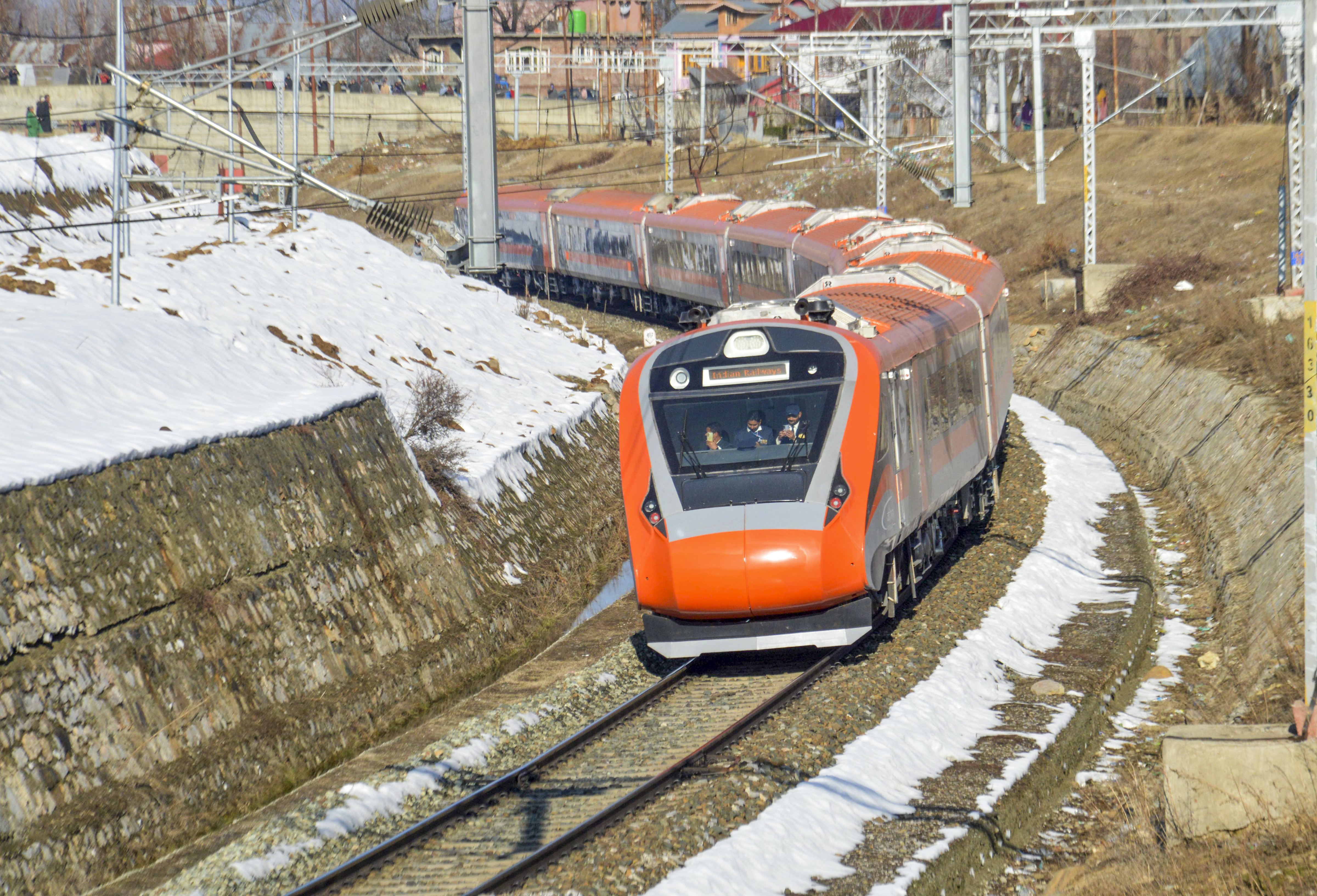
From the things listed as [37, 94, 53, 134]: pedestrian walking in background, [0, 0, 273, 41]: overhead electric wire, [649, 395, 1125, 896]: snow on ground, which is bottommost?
[649, 395, 1125, 896]: snow on ground

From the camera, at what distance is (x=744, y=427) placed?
42.4 feet

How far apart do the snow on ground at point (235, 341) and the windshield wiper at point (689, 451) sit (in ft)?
13.5

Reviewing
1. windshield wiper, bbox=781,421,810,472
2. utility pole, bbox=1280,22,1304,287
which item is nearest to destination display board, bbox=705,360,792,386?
windshield wiper, bbox=781,421,810,472

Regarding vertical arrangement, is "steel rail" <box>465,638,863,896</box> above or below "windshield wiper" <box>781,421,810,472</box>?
below

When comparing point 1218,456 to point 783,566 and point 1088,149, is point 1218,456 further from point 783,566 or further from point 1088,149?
point 1088,149

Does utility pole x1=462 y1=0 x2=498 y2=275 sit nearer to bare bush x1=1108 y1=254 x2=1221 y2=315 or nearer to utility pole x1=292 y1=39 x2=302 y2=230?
utility pole x1=292 y1=39 x2=302 y2=230

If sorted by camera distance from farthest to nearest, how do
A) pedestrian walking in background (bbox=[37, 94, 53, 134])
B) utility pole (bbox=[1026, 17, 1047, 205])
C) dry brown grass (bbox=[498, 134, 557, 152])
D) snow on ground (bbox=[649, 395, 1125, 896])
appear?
dry brown grass (bbox=[498, 134, 557, 152]), pedestrian walking in background (bbox=[37, 94, 53, 134]), utility pole (bbox=[1026, 17, 1047, 205]), snow on ground (bbox=[649, 395, 1125, 896])

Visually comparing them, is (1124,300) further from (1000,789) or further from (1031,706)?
(1000,789)

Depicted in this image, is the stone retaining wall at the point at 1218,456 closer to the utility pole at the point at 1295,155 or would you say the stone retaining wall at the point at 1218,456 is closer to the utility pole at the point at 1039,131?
the utility pole at the point at 1295,155

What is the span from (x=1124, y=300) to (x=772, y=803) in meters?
23.9

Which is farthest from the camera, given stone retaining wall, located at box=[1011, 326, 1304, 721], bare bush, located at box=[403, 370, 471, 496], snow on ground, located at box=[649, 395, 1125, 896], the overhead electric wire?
the overhead electric wire

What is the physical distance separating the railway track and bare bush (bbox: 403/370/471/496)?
5081 mm

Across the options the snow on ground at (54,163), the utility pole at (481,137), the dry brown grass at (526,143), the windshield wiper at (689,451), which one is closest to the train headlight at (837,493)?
the windshield wiper at (689,451)

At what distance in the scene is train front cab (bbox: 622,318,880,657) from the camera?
12.3 m
